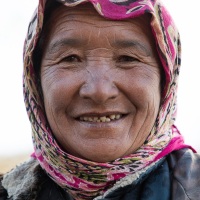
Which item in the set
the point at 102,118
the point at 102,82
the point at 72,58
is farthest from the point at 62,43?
the point at 102,118

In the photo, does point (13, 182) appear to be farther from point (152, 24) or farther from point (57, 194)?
point (152, 24)

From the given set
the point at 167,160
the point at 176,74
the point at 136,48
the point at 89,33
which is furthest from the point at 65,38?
the point at 167,160

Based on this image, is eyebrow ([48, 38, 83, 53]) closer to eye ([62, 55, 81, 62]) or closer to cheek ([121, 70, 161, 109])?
eye ([62, 55, 81, 62])

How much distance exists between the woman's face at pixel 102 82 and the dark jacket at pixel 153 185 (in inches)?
8.8

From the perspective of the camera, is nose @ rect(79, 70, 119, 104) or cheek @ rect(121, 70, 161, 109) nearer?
nose @ rect(79, 70, 119, 104)

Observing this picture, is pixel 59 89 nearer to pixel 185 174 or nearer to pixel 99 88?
pixel 99 88

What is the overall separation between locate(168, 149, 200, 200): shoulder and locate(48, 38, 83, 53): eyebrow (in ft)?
3.39

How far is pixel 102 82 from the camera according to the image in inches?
127

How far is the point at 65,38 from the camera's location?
3.43 m

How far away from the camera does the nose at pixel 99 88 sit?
321 cm

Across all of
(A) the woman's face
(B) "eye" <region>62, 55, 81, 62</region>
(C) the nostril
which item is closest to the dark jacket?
(A) the woman's face

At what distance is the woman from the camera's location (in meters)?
3.34

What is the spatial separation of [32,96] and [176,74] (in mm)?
1055

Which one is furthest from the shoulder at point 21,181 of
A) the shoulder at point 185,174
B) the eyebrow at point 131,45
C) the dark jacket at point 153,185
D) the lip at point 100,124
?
the eyebrow at point 131,45
